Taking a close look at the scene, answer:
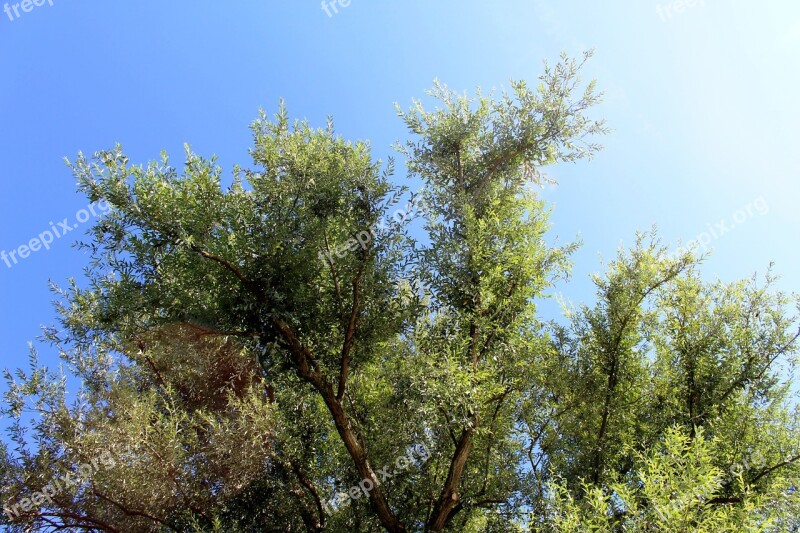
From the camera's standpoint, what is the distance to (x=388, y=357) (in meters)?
11.1

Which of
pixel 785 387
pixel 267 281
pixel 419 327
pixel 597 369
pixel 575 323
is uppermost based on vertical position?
pixel 267 281

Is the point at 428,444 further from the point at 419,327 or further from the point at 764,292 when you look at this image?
the point at 764,292

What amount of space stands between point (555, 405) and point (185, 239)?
763 centimetres

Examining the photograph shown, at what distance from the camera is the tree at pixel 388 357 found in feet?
30.5

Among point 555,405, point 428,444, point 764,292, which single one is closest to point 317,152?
point 428,444

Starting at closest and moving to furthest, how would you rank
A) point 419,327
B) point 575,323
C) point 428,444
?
point 419,327 < point 428,444 < point 575,323

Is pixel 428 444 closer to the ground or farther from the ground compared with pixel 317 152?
closer to the ground

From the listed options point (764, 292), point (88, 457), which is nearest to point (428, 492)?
point (88, 457)

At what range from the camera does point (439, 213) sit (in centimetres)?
1152

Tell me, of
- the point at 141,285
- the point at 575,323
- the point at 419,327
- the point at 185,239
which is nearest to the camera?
the point at 185,239

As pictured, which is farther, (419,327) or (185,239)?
(419,327)

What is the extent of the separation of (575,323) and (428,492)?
15.4 feet

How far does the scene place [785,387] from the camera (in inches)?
454

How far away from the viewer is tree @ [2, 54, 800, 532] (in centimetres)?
928
